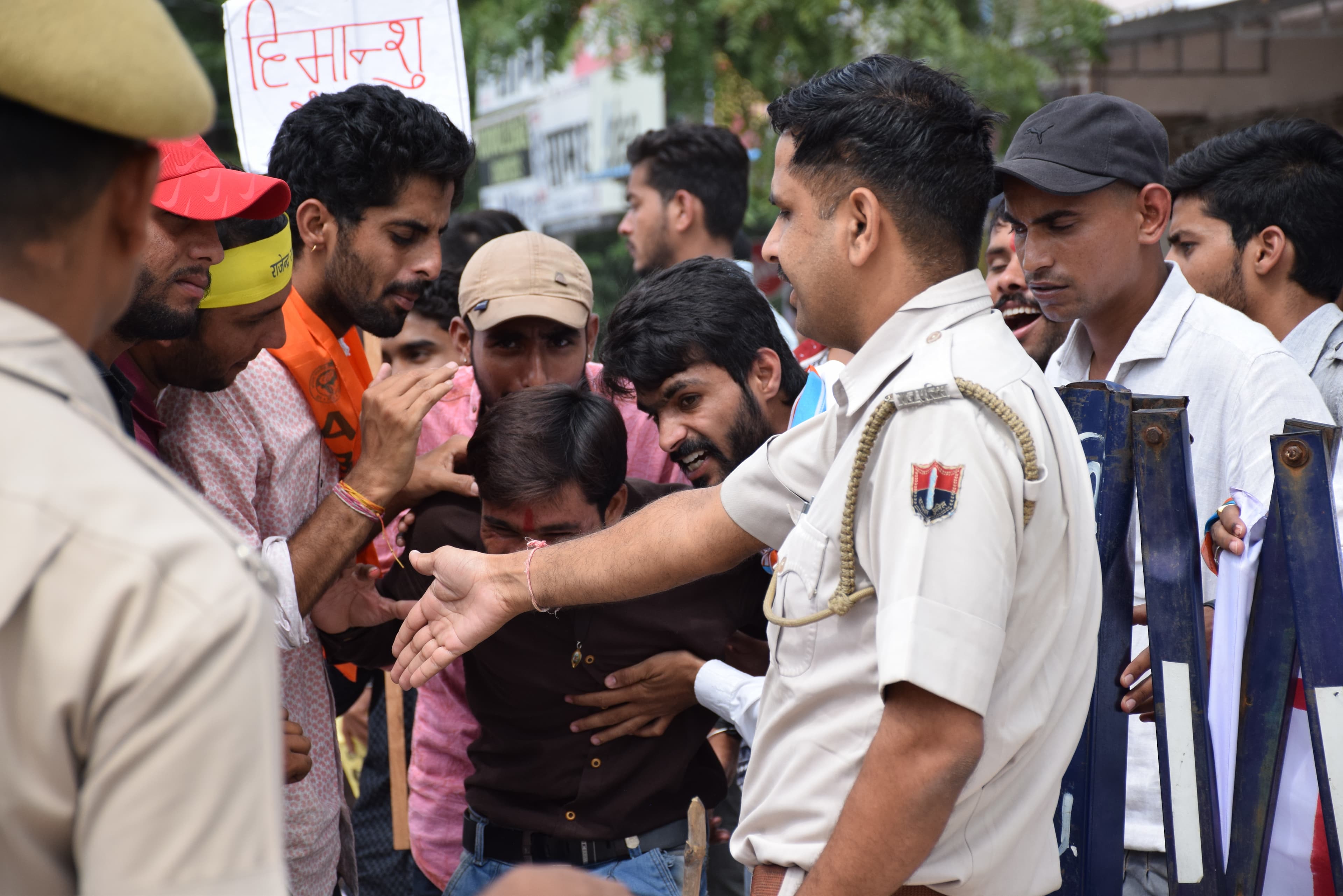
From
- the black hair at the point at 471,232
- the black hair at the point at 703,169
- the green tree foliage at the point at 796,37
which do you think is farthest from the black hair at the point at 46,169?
the green tree foliage at the point at 796,37

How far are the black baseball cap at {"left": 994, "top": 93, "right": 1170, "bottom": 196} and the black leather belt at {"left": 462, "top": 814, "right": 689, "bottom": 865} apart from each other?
1.71 meters

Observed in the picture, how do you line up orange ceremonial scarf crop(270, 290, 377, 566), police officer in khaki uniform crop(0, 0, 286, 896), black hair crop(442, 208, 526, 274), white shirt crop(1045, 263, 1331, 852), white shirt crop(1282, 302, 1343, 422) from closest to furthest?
police officer in khaki uniform crop(0, 0, 286, 896) → white shirt crop(1045, 263, 1331, 852) → orange ceremonial scarf crop(270, 290, 377, 566) → white shirt crop(1282, 302, 1343, 422) → black hair crop(442, 208, 526, 274)

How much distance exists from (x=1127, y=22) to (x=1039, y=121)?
606 cm

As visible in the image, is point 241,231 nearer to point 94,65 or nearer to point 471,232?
point 94,65

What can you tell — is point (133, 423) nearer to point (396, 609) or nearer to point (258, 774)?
point (396, 609)

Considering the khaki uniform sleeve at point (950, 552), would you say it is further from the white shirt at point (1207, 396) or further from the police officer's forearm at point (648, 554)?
the white shirt at point (1207, 396)

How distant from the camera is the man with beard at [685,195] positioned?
509 centimetres

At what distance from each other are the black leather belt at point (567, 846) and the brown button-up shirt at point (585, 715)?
18 mm

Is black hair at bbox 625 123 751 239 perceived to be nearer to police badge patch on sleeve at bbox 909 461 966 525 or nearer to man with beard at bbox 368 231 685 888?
man with beard at bbox 368 231 685 888

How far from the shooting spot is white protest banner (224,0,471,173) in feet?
10.7

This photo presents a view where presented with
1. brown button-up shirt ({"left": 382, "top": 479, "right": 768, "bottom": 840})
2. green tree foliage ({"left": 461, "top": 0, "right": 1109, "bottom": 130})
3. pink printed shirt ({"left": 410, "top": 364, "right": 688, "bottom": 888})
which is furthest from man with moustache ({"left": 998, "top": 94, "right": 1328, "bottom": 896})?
green tree foliage ({"left": 461, "top": 0, "right": 1109, "bottom": 130})

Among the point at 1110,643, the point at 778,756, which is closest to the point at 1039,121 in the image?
the point at 1110,643

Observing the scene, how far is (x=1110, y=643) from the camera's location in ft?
7.06

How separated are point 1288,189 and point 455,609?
258cm
